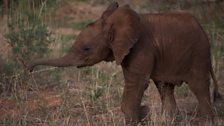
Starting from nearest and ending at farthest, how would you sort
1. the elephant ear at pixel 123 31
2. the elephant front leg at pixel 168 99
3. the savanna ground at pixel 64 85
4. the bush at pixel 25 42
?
the elephant ear at pixel 123 31 → the savanna ground at pixel 64 85 → the elephant front leg at pixel 168 99 → the bush at pixel 25 42

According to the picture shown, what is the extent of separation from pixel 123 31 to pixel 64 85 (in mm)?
2273

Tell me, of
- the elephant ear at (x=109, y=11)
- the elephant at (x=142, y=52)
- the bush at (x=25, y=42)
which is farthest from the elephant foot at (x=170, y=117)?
the bush at (x=25, y=42)

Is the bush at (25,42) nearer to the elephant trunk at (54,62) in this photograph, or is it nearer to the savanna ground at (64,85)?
the savanna ground at (64,85)

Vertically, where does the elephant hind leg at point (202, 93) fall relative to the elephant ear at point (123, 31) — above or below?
below

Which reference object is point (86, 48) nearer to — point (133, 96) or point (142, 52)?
point (142, 52)

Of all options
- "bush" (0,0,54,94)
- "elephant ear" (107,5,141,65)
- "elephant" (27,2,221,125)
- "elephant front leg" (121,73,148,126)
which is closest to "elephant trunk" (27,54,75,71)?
"elephant" (27,2,221,125)

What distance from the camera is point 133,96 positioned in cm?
636

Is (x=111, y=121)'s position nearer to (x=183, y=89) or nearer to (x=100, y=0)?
(x=183, y=89)

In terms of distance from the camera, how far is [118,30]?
20.8 ft

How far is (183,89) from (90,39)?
2.12 m

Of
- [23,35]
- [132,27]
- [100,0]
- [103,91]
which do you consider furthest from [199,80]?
[100,0]

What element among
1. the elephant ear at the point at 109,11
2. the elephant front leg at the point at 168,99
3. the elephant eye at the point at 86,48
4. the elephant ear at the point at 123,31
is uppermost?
the elephant ear at the point at 109,11

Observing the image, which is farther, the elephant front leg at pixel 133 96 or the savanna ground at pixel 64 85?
the savanna ground at pixel 64 85

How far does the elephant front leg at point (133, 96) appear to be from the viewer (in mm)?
6320
